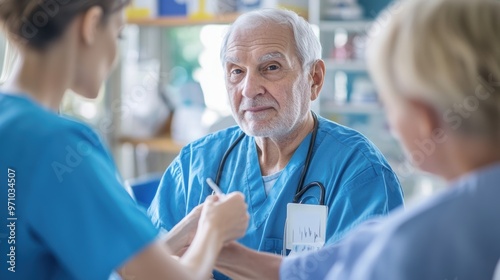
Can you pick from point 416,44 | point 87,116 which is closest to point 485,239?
point 416,44

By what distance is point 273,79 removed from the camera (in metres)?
1.91

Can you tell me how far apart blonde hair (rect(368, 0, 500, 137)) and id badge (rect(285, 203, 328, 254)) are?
2.62 ft

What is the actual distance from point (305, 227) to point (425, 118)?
0.79 meters

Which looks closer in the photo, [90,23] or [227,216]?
[90,23]

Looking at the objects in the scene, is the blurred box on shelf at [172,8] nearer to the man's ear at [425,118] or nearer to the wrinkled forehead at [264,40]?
the wrinkled forehead at [264,40]

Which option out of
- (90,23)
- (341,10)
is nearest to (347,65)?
(341,10)

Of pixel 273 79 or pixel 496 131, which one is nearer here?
pixel 496 131

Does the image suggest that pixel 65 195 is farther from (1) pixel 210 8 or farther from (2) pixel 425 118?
(1) pixel 210 8

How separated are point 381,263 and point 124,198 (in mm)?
441

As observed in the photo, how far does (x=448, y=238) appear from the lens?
3.05 ft

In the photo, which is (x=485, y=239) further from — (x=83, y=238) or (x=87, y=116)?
(x=87, y=116)

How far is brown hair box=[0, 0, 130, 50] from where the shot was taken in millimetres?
1143

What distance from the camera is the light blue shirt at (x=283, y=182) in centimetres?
172

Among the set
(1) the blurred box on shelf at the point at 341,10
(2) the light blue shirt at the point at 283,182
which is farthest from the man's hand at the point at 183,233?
(1) the blurred box on shelf at the point at 341,10
